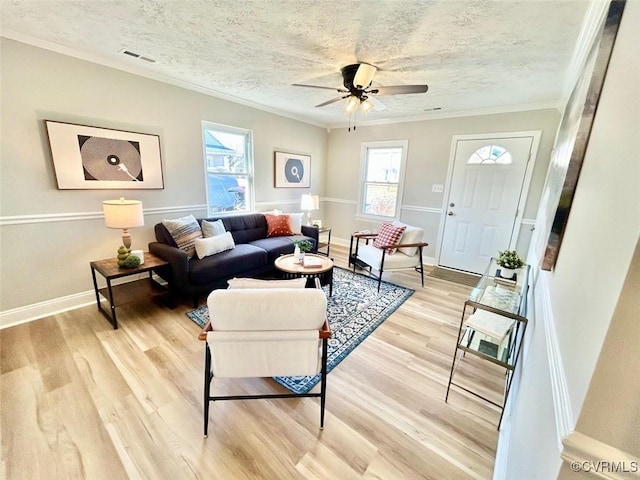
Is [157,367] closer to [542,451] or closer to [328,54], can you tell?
[542,451]

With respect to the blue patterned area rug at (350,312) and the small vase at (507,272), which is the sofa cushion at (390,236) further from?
the small vase at (507,272)

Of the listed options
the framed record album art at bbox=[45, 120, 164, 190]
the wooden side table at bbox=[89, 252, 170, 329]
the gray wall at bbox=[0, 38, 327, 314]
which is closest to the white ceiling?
the gray wall at bbox=[0, 38, 327, 314]

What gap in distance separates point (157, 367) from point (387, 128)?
4.63m

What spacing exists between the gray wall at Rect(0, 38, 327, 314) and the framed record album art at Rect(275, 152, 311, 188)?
1.33 meters

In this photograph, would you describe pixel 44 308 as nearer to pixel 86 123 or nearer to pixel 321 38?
pixel 86 123

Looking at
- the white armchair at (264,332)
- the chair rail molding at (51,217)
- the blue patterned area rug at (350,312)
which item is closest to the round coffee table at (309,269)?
the blue patterned area rug at (350,312)

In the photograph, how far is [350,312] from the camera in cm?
276

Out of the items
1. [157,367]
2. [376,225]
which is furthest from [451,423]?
[376,225]

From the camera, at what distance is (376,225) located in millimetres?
4977

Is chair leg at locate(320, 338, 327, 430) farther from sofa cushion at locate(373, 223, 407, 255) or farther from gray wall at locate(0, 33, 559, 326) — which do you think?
gray wall at locate(0, 33, 559, 326)

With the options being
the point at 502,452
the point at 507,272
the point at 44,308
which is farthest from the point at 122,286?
the point at 507,272

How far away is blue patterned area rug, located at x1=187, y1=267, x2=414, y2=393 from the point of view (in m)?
2.04

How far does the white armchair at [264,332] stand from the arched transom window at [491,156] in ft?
12.1

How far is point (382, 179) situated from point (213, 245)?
10.7 feet
